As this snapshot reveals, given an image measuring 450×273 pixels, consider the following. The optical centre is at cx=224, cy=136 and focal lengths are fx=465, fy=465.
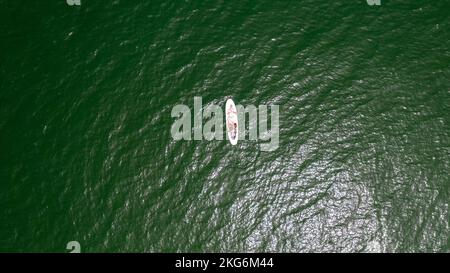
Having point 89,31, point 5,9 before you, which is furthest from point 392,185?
point 5,9

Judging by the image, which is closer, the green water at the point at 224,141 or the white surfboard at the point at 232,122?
the green water at the point at 224,141

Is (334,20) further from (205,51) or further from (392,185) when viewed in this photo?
(392,185)

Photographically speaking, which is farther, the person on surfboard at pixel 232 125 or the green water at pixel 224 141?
the person on surfboard at pixel 232 125

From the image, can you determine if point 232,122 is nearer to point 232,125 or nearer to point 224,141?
point 232,125

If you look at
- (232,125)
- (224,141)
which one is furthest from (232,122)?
(224,141)

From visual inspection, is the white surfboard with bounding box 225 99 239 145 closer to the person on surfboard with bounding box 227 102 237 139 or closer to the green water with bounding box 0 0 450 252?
the person on surfboard with bounding box 227 102 237 139

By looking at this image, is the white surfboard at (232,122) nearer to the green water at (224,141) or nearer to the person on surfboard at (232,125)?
the person on surfboard at (232,125)

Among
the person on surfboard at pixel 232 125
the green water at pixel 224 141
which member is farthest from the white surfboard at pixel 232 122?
the green water at pixel 224 141
